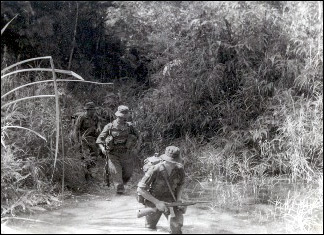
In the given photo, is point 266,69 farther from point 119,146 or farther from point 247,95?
point 119,146

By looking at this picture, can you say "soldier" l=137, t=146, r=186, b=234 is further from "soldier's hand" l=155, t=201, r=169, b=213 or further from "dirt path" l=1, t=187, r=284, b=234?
"dirt path" l=1, t=187, r=284, b=234

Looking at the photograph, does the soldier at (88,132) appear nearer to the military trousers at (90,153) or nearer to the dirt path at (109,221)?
the military trousers at (90,153)

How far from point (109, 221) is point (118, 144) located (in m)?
1.91

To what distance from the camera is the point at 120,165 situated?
739 cm

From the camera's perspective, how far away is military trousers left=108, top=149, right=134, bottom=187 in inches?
286

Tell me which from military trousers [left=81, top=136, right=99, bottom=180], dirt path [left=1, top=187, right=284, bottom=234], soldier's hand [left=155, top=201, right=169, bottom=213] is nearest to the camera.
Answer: soldier's hand [left=155, top=201, right=169, bottom=213]

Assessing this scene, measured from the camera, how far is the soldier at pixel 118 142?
7.20 metres

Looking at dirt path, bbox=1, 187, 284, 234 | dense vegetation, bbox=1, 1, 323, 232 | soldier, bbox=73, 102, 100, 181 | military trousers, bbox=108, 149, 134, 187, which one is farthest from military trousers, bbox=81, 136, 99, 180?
dirt path, bbox=1, 187, 284, 234

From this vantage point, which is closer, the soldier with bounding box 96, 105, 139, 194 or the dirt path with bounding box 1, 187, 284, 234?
the dirt path with bounding box 1, 187, 284, 234

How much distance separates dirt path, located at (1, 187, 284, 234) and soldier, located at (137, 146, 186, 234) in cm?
24

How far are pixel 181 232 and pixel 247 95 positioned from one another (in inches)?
171

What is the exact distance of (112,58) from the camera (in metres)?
11.0

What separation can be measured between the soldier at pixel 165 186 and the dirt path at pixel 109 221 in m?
0.24

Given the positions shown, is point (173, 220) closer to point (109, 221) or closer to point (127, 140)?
point (109, 221)
